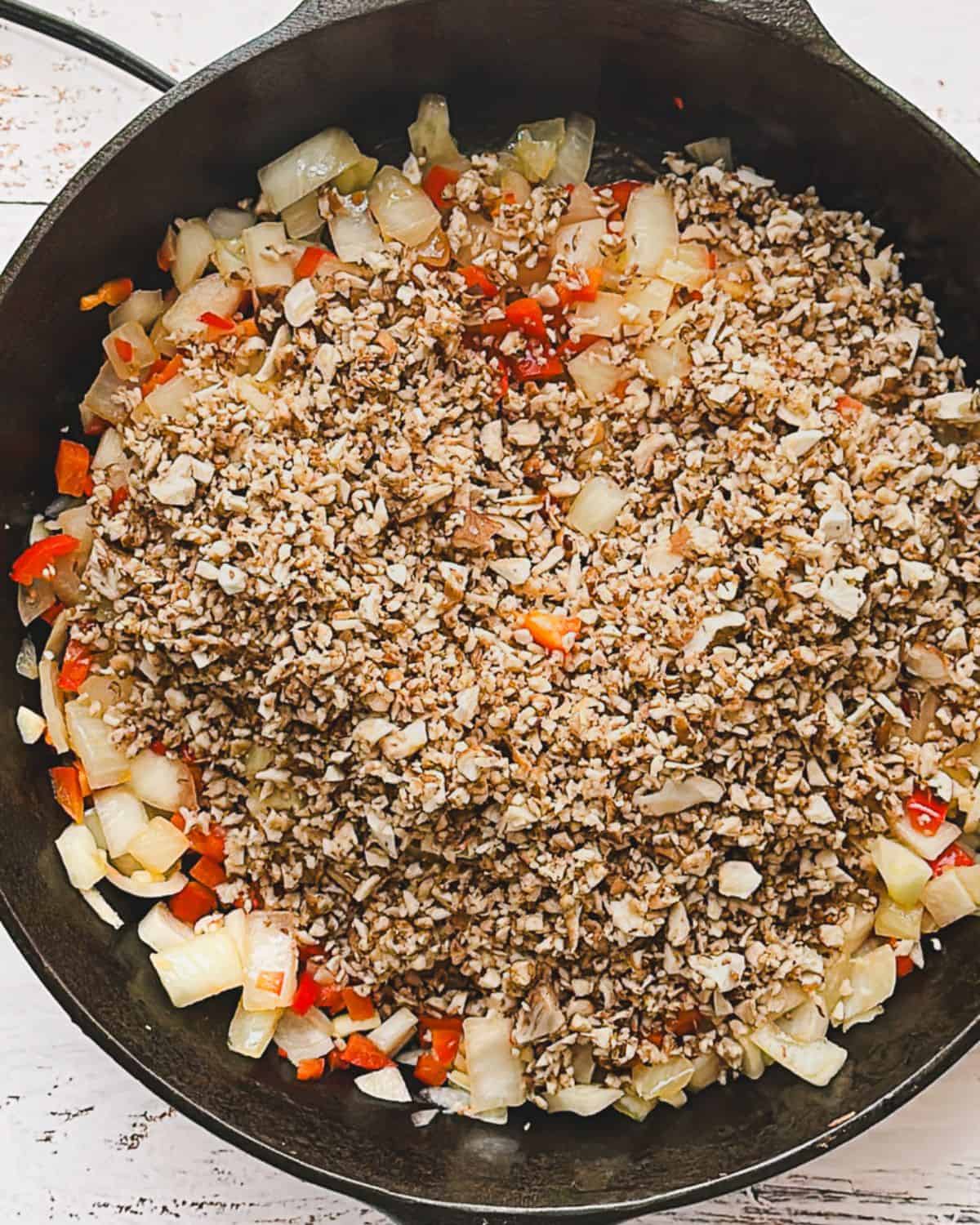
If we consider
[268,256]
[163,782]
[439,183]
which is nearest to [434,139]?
[439,183]

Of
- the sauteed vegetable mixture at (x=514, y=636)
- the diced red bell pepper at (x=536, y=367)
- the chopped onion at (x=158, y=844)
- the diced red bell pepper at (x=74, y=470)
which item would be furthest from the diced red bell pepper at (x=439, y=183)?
the chopped onion at (x=158, y=844)

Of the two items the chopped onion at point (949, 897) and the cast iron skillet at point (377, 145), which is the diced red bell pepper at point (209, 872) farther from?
the chopped onion at point (949, 897)

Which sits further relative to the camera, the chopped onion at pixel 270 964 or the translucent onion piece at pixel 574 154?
the translucent onion piece at pixel 574 154

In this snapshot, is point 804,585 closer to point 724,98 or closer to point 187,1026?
point 724,98

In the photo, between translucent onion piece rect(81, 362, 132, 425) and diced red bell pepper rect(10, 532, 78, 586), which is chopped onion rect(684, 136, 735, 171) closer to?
translucent onion piece rect(81, 362, 132, 425)

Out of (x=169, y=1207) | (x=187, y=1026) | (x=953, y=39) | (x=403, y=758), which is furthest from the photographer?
(x=953, y=39)

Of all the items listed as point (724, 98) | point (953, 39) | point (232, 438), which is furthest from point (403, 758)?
point (953, 39)
